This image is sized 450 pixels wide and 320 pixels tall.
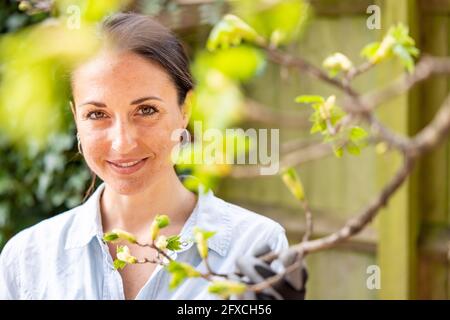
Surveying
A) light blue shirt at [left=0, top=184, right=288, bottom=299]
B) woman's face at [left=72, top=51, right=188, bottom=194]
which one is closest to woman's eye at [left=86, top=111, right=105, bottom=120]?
woman's face at [left=72, top=51, right=188, bottom=194]

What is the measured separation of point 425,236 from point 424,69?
1.75 meters

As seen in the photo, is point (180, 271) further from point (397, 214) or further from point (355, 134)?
point (397, 214)

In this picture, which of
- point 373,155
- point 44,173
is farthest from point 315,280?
point 44,173

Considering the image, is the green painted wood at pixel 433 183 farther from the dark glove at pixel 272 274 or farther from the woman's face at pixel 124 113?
the dark glove at pixel 272 274

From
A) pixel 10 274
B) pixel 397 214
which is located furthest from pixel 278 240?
pixel 397 214

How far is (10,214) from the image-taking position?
7.08ft

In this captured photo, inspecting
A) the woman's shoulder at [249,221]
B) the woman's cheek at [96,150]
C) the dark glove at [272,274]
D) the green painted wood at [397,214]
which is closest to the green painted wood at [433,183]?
the green painted wood at [397,214]

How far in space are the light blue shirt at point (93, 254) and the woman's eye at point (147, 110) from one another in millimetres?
162

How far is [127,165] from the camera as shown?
4.06ft

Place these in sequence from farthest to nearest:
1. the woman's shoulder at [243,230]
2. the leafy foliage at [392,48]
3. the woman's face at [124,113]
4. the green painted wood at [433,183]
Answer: the green painted wood at [433,183]
the woman's shoulder at [243,230]
the woman's face at [124,113]
the leafy foliage at [392,48]

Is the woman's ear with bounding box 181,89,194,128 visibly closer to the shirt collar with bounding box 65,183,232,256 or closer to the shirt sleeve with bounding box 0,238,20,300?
the shirt collar with bounding box 65,183,232,256

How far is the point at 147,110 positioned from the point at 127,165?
3.7 inches

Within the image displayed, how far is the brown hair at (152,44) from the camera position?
121 cm
